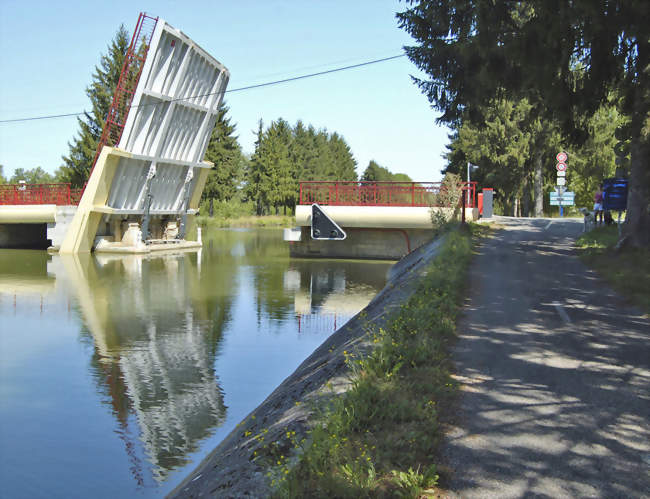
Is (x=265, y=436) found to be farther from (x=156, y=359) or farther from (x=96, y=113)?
(x=96, y=113)

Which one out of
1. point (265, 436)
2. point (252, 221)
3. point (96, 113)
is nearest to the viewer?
point (265, 436)

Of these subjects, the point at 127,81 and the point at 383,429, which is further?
the point at 127,81

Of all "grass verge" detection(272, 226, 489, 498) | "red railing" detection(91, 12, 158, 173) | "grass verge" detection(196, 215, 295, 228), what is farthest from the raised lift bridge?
"grass verge" detection(196, 215, 295, 228)

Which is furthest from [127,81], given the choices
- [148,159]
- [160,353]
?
[160,353]

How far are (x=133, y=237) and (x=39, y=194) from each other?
7.44m

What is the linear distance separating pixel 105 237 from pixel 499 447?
32766 millimetres

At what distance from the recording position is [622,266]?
12508mm

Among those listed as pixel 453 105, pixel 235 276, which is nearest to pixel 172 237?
pixel 235 276

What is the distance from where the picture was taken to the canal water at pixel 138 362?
7242mm

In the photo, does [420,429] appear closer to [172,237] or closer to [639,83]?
[639,83]

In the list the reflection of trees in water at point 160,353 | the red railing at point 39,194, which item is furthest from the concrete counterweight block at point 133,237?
the reflection of trees in water at point 160,353

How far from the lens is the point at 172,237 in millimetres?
38875

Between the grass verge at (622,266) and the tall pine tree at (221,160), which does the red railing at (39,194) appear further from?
the grass verge at (622,266)

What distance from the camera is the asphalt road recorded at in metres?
4.07
